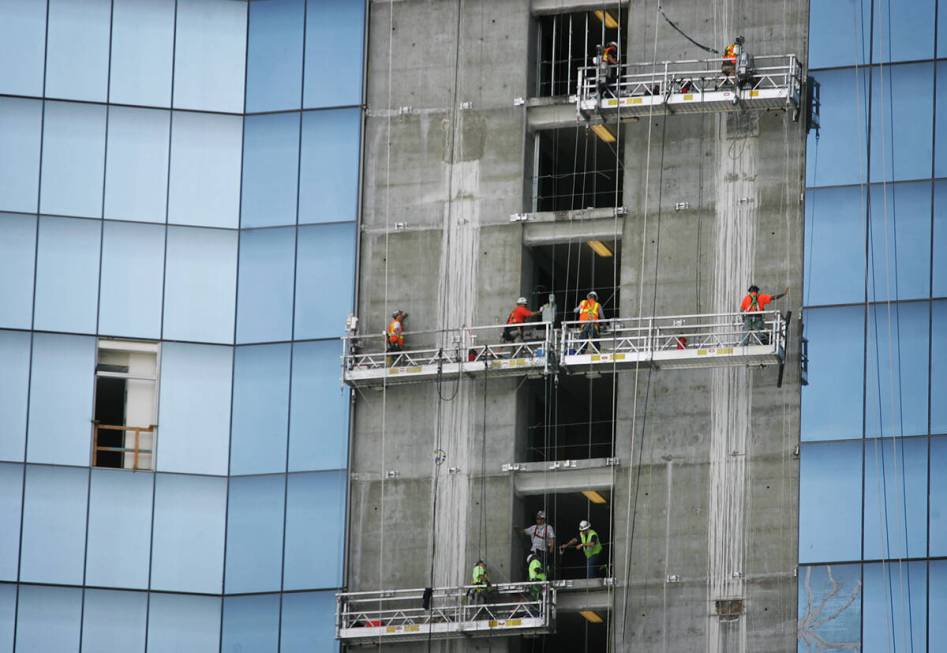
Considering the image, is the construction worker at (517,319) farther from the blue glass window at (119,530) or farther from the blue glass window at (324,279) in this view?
the blue glass window at (119,530)

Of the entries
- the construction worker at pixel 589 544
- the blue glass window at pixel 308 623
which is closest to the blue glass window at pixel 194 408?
the blue glass window at pixel 308 623

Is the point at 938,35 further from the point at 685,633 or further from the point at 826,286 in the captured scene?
the point at 685,633

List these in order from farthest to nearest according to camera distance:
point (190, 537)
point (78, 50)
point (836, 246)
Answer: point (78, 50), point (190, 537), point (836, 246)

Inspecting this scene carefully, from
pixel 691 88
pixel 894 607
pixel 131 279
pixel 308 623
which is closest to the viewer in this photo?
pixel 894 607

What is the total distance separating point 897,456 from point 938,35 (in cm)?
1228

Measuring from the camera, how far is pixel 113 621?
68.1m

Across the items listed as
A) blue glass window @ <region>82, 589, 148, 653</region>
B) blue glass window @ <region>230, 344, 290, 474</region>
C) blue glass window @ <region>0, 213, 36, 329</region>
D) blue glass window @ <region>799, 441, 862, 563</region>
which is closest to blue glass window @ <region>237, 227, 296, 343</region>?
blue glass window @ <region>230, 344, 290, 474</region>

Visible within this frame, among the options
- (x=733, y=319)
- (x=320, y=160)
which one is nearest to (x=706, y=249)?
(x=733, y=319)

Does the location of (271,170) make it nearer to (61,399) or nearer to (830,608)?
(61,399)

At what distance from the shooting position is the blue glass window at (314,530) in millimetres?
67250

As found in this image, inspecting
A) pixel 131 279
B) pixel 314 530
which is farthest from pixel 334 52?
pixel 314 530

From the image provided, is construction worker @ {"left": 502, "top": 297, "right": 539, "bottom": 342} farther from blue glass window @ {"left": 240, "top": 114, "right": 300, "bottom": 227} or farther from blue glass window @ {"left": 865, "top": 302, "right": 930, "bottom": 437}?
blue glass window @ {"left": 865, "top": 302, "right": 930, "bottom": 437}

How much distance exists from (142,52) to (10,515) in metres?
15.0

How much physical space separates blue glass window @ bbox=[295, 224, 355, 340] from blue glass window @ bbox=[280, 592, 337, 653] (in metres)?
7.84
